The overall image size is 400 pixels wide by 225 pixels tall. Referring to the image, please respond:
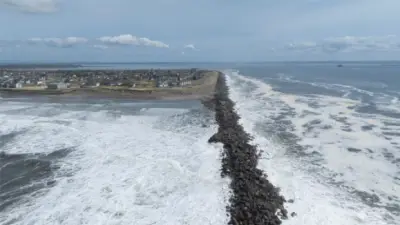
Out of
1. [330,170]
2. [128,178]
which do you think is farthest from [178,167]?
[330,170]

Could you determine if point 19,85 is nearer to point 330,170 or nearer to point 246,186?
point 246,186

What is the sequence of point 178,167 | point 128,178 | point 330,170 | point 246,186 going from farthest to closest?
point 178,167 < point 330,170 < point 128,178 < point 246,186

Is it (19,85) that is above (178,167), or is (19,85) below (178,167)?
above

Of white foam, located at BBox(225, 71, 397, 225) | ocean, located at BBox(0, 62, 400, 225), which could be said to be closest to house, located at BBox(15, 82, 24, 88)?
ocean, located at BBox(0, 62, 400, 225)

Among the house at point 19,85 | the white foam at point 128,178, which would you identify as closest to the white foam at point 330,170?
the white foam at point 128,178

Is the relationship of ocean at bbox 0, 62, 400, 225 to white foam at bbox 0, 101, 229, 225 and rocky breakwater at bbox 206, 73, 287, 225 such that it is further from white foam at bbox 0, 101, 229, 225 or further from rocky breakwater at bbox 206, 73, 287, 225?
rocky breakwater at bbox 206, 73, 287, 225

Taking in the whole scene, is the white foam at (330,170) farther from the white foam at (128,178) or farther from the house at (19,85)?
the house at (19,85)
